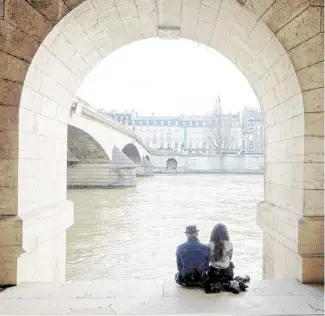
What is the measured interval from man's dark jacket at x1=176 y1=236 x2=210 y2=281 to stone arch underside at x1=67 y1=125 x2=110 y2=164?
17063 mm

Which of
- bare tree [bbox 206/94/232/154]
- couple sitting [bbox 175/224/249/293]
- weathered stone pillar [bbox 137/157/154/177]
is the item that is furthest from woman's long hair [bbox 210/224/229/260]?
bare tree [bbox 206/94/232/154]

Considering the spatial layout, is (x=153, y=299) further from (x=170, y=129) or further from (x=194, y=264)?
(x=170, y=129)

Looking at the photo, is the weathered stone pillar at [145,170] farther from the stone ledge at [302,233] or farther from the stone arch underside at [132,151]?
the stone ledge at [302,233]

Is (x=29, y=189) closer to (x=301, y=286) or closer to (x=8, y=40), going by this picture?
(x=8, y=40)

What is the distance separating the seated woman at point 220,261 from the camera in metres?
3.84

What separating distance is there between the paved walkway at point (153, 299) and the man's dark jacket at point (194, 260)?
18cm

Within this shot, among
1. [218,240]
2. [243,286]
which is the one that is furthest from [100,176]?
[243,286]

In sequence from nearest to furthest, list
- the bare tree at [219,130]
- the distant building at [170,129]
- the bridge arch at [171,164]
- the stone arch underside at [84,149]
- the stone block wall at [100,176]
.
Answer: the stone arch underside at [84,149]
the stone block wall at [100,176]
the bare tree at [219,130]
the bridge arch at [171,164]
the distant building at [170,129]

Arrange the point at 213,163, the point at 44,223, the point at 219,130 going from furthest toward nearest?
the point at 219,130 → the point at 213,163 → the point at 44,223

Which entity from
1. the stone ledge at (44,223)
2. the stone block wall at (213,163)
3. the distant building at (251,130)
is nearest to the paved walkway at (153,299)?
the stone ledge at (44,223)

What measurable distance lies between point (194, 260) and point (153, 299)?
0.59 m

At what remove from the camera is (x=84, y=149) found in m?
26.5

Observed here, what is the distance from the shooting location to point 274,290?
3.76 m

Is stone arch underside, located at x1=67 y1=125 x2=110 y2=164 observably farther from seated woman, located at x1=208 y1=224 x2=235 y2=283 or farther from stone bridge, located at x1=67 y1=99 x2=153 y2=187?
seated woman, located at x1=208 y1=224 x2=235 y2=283
